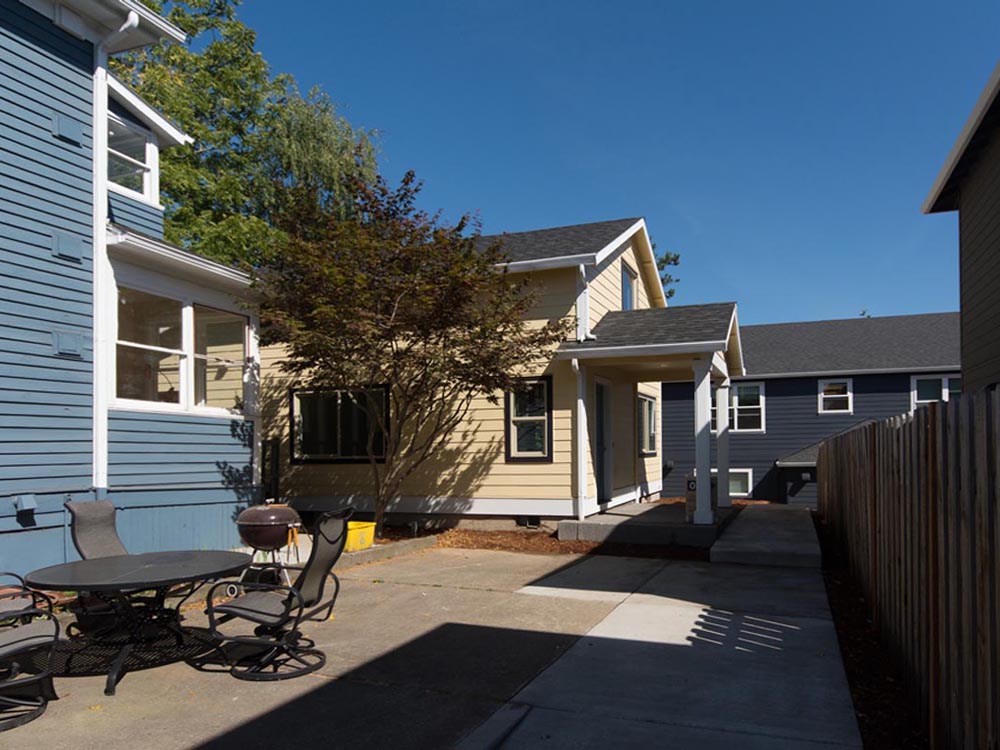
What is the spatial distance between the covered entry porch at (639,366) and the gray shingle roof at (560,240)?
1.47m

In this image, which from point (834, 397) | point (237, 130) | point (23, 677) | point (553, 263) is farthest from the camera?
point (237, 130)

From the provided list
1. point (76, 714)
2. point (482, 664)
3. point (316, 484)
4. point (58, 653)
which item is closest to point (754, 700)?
point (482, 664)

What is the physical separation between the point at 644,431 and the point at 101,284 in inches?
497

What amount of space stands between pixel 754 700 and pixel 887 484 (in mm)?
2032

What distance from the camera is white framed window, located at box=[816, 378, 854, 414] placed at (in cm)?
2334

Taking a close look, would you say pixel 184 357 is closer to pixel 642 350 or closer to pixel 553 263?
pixel 553 263

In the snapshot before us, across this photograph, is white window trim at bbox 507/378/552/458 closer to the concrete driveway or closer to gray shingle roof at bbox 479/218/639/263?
gray shingle roof at bbox 479/218/639/263

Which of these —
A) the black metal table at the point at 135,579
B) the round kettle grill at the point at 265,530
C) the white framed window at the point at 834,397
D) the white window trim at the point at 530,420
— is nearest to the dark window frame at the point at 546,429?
the white window trim at the point at 530,420

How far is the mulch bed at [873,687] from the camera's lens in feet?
13.7

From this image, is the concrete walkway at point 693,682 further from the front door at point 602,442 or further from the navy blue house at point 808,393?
the navy blue house at point 808,393

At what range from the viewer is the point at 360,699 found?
4848mm

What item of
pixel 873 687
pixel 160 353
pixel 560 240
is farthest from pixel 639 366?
pixel 873 687

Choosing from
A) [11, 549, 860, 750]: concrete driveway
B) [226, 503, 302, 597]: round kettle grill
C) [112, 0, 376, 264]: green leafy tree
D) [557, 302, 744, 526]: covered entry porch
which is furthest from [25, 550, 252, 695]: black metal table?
[112, 0, 376, 264]: green leafy tree

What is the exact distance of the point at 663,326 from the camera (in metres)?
13.1
